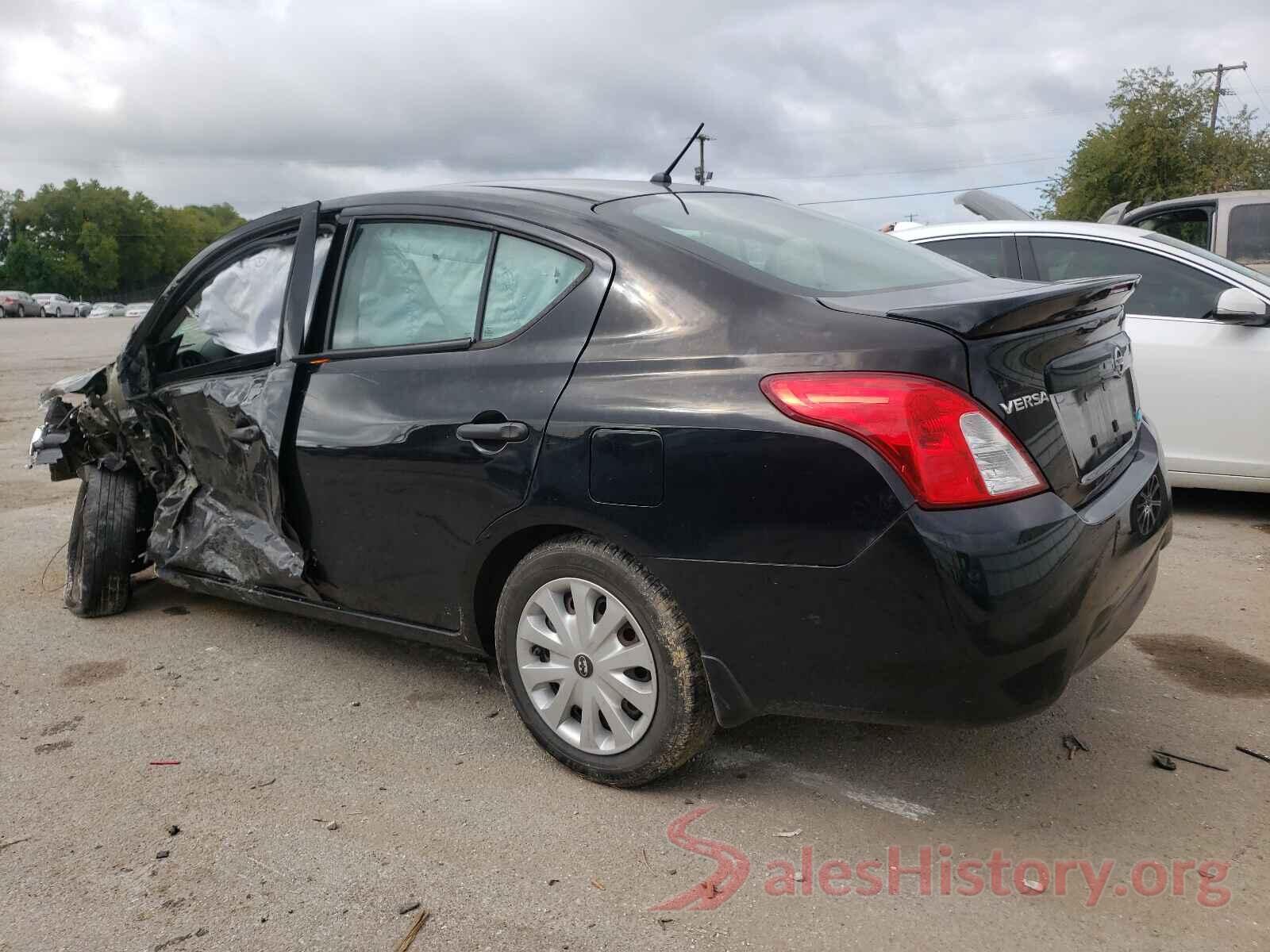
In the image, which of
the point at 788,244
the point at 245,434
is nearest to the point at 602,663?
the point at 788,244

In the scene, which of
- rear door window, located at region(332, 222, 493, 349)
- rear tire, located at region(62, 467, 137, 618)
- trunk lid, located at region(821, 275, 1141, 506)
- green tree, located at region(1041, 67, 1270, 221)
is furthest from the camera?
green tree, located at region(1041, 67, 1270, 221)

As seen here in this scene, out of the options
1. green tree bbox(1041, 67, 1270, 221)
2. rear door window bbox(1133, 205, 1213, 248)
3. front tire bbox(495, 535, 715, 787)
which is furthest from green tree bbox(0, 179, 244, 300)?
front tire bbox(495, 535, 715, 787)

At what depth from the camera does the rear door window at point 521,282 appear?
3068 millimetres

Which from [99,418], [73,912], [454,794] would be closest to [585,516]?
[454,794]

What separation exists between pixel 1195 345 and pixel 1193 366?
0.38 feet

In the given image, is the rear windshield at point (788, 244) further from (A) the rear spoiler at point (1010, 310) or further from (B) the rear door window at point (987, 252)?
(B) the rear door window at point (987, 252)

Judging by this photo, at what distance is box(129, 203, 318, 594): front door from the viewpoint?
3.74m

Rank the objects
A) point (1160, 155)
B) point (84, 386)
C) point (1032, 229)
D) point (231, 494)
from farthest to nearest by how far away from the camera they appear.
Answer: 1. point (1160, 155)
2. point (1032, 229)
3. point (84, 386)
4. point (231, 494)

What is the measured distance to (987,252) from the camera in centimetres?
636

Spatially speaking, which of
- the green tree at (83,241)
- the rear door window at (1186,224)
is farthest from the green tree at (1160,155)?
the green tree at (83,241)

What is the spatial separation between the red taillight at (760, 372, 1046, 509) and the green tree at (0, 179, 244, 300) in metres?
102

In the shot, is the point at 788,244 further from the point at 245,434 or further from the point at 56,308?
the point at 56,308

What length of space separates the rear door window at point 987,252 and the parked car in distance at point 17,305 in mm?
59846

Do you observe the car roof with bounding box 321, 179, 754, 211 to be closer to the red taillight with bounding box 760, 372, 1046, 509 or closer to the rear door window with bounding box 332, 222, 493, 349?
the rear door window with bounding box 332, 222, 493, 349
